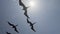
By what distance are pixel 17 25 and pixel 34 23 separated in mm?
449

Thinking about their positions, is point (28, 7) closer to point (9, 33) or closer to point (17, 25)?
point (17, 25)

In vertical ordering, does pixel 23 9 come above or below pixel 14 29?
above

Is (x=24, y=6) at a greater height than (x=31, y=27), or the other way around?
(x=24, y=6)

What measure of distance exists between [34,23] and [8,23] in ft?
2.27

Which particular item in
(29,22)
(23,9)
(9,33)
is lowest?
(9,33)

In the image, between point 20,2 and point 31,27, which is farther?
point 31,27

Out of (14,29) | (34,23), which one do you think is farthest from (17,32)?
(34,23)

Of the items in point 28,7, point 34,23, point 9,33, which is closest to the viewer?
point 28,7

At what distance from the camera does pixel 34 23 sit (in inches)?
184

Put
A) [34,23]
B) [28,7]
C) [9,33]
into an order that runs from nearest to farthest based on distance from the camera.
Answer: [28,7] < [34,23] < [9,33]

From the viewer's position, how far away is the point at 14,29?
5.05 m

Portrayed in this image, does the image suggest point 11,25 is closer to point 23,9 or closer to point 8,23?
point 8,23

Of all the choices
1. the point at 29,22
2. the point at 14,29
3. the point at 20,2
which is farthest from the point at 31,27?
the point at 20,2

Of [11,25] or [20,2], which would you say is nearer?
[20,2]
